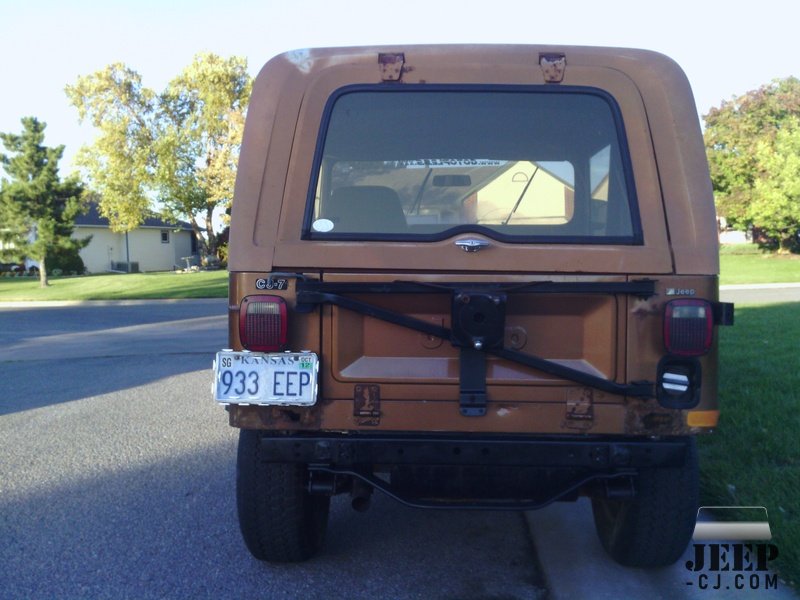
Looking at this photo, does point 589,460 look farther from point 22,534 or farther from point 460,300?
point 22,534

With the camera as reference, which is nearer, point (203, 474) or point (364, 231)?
point (364, 231)

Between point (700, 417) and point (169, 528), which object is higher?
point (700, 417)

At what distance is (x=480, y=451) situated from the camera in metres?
3.17

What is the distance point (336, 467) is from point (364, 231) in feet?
3.27

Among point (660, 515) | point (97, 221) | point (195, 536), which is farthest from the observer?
point (97, 221)

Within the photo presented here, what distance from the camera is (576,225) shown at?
342cm

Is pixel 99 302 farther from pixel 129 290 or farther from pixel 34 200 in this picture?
pixel 34 200

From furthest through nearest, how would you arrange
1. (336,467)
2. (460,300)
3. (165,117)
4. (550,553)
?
(165,117)
(550,553)
(336,467)
(460,300)

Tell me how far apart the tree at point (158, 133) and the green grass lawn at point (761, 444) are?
114 ft

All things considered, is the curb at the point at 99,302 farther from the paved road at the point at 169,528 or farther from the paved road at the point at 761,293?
the paved road at the point at 169,528

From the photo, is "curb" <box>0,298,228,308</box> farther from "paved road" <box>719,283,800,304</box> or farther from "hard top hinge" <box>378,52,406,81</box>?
"hard top hinge" <box>378,52,406,81</box>

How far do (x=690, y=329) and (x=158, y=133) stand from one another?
→ 4284cm

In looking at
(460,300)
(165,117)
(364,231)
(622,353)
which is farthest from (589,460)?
(165,117)

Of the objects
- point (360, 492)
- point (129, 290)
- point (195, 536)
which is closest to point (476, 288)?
point (360, 492)
